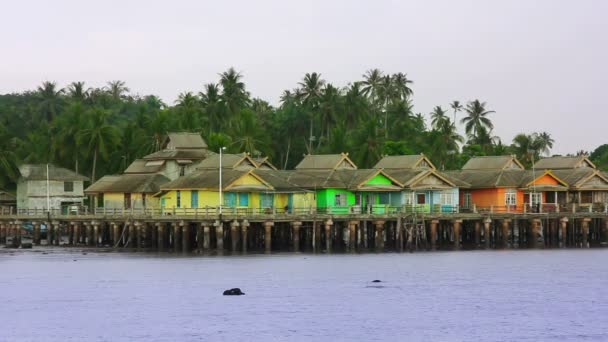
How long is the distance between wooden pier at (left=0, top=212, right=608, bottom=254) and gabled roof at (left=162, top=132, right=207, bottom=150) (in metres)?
8.57

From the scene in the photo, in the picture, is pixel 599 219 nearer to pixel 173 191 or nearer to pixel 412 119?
pixel 173 191

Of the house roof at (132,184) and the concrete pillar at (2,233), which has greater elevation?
the house roof at (132,184)

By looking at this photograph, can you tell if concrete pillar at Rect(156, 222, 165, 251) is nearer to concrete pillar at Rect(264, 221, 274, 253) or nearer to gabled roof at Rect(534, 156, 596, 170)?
concrete pillar at Rect(264, 221, 274, 253)

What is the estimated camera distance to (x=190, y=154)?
105250mm

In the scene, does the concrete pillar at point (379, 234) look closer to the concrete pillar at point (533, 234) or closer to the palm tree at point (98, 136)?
the concrete pillar at point (533, 234)

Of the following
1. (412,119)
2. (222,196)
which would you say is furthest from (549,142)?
(222,196)

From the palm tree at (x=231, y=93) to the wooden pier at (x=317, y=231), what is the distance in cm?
3845

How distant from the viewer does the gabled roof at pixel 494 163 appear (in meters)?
105

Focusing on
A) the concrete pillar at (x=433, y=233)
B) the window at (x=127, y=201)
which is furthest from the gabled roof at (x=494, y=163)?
the window at (x=127, y=201)

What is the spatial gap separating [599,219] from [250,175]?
30.4m

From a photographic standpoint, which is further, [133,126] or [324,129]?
[324,129]

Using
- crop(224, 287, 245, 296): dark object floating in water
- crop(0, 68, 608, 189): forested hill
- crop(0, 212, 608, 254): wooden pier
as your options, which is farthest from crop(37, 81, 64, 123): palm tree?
crop(224, 287, 245, 296): dark object floating in water

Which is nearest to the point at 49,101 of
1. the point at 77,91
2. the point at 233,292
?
the point at 77,91

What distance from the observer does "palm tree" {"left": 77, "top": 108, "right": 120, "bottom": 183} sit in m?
126
